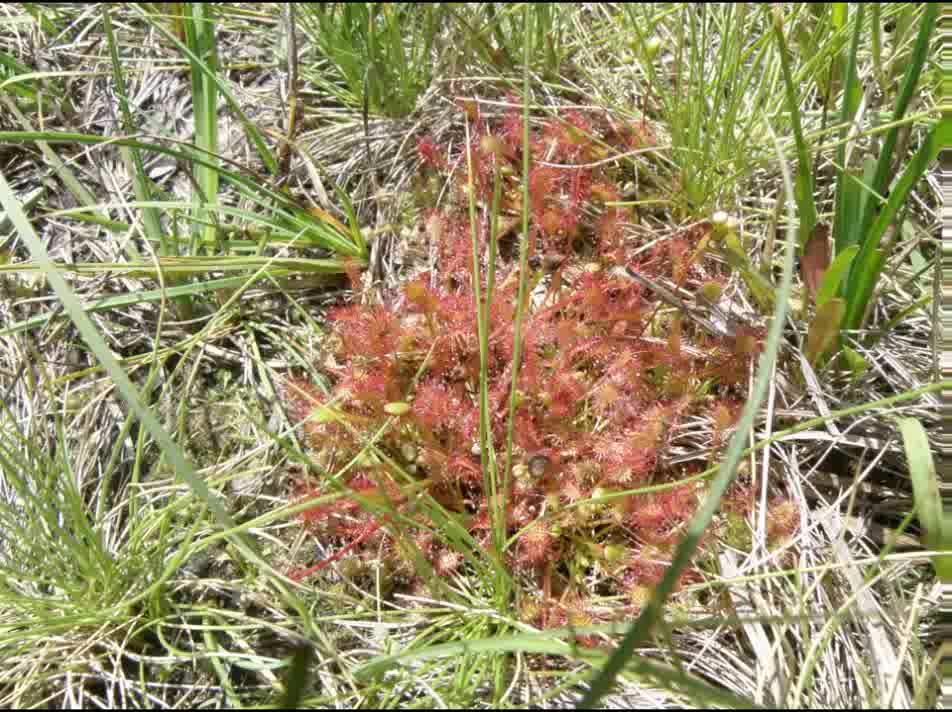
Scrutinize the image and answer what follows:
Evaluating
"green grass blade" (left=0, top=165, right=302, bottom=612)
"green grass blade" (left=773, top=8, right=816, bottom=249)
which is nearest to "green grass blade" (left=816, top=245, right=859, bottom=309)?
"green grass blade" (left=773, top=8, right=816, bottom=249)

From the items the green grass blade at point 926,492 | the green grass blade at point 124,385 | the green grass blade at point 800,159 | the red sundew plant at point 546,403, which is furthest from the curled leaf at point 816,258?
the green grass blade at point 124,385

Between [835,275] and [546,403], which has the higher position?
[835,275]

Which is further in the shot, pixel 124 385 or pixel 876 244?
pixel 876 244

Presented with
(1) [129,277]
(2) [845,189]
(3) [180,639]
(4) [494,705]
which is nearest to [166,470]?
(3) [180,639]

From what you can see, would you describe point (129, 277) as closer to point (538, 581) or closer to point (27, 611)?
point (27, 611)

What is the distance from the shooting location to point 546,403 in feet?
5.85

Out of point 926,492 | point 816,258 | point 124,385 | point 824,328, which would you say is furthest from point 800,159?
point 124,385

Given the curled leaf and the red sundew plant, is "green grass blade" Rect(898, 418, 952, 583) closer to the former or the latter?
the red sundew plant

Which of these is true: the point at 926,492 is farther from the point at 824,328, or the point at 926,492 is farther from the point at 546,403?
the point at 546,403

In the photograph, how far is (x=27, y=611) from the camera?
152cm

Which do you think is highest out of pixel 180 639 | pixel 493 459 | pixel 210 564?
pixel 493 459

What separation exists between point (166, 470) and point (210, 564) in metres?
0.27

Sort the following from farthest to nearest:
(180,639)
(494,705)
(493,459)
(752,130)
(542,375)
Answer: (752,130) → (542,375) → (180,639) → (493,459) → (494,705)

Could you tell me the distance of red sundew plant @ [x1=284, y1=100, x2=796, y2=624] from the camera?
65.1 inches
